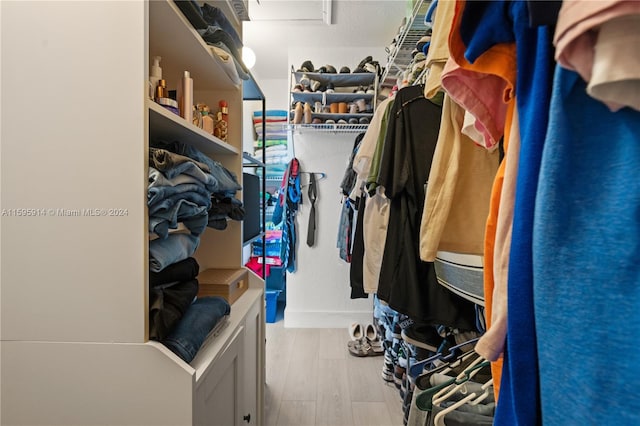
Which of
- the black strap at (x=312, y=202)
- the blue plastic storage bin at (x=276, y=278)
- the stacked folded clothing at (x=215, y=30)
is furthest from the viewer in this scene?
the blue plastic storage bin at (x=276, y=278)

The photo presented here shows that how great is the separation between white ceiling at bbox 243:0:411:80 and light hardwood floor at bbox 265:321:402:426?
248 centimetres

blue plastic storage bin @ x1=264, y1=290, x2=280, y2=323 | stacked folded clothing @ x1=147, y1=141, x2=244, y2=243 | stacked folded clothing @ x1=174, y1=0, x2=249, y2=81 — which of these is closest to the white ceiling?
stacked folded clothing @ x1=174, y1=0, x2=249, y2=81

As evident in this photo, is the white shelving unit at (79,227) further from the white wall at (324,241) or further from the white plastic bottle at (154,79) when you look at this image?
the white wall at (324,241)

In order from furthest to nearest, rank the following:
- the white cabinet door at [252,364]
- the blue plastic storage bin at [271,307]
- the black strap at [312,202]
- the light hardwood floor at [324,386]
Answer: the blue plastic storage bin at [271,307]
the black strap at [312,202]
the light hardwood floor at [324,386]
the white cabinet door at [252,364]

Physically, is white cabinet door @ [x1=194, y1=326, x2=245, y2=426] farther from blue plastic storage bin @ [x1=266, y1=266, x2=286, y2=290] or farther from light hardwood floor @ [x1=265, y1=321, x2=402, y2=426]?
blue plastic storage bin @ [x1=266, y1=266, x2=286, y2=290]

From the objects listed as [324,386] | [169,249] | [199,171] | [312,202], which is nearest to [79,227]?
[169,249]

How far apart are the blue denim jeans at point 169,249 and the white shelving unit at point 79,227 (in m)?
0.04

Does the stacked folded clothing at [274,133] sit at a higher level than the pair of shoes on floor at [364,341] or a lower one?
higher

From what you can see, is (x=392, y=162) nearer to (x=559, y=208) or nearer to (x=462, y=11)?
(x=462, y=11)

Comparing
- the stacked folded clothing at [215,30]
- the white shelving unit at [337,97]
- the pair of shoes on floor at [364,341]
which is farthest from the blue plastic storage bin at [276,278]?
the stacked folded clothing at [215,30]

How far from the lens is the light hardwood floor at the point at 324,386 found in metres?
1.80

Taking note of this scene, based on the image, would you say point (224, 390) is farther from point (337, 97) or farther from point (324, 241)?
point (337, 97)

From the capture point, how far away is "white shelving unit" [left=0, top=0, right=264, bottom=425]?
0.65 m

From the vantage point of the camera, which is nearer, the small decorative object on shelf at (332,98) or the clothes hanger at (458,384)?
the clothes hanger at (458,384)
